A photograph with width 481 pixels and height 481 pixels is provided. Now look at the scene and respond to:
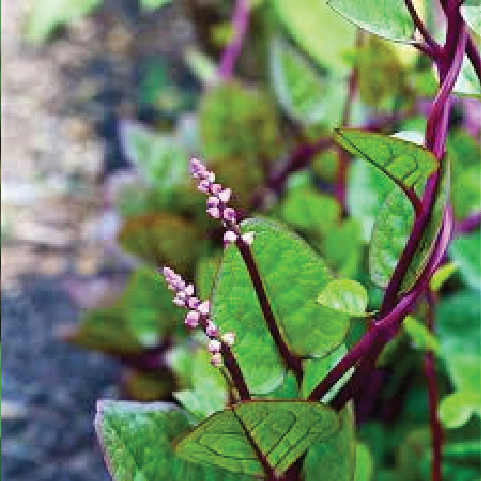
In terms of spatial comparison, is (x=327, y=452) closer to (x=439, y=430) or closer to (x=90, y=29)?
(x=439, y=430)

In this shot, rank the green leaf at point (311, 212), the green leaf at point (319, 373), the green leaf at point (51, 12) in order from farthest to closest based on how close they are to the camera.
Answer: the green leaf at point (51, 12), the green leaf at point (311, 212), the green leaf at point (319, 373)

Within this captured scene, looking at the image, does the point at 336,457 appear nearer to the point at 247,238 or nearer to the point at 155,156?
the point at 247,238

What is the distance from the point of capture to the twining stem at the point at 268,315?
0.53m

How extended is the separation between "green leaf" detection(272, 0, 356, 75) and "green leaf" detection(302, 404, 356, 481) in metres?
0.74

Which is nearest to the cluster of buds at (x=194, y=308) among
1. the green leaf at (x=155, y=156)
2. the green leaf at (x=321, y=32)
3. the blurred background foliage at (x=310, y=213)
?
the blurred background foliage at (x=310, y=213)

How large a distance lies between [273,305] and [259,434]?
61 mm

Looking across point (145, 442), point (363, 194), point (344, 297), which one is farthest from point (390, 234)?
point (363, 194)

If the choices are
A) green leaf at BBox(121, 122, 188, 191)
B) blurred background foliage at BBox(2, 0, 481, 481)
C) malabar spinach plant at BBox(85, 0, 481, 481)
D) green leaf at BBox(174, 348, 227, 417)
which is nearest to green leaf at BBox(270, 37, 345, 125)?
blurred background foliage at BBox(2, 0, 481, 481)

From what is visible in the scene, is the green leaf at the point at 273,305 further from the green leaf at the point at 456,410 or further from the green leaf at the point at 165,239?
the green leaf at the point at 165,239

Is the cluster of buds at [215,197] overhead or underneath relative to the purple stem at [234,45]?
overhead

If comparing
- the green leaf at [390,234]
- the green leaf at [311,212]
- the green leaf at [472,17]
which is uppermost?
the green leaf at [472,17]

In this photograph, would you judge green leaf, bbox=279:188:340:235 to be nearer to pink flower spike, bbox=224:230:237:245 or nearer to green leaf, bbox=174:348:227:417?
green leaf, bbox=174:348:227:417

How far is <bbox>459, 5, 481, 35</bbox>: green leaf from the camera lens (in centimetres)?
52

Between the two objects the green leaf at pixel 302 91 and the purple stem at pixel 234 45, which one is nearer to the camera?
the green leaf at pixel 302 91
